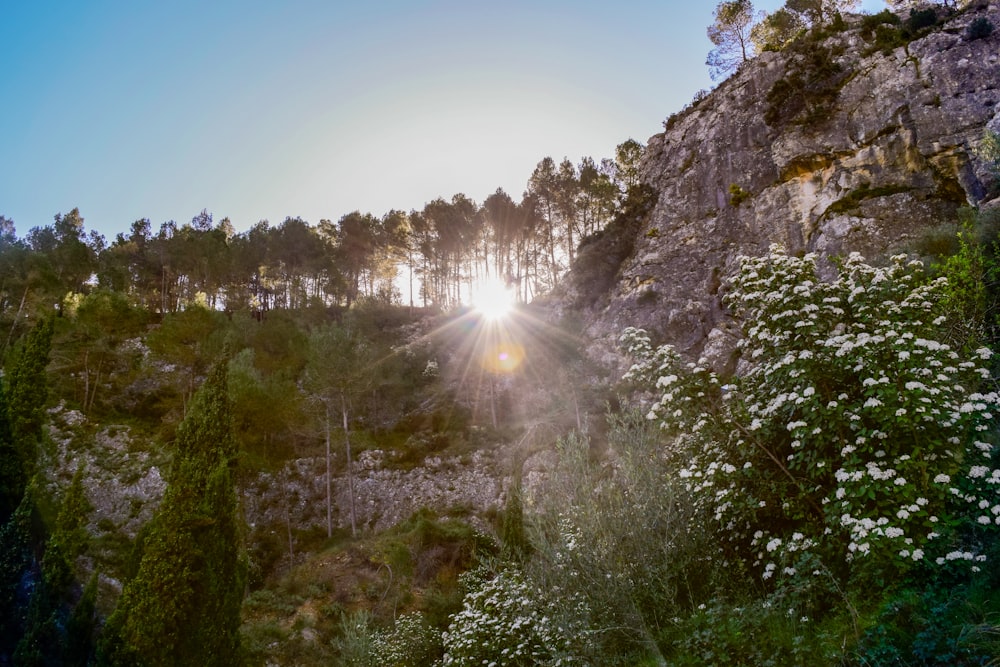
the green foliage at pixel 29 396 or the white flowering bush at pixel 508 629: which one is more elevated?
the green foliage at pixel 29 396

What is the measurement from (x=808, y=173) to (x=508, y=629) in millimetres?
26514

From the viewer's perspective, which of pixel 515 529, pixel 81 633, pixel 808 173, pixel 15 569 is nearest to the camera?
pixel 81 633

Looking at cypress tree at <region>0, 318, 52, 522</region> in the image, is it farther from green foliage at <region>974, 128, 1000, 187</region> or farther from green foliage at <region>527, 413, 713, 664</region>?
green foliage at <region>974, 128, 1000, 187</region>

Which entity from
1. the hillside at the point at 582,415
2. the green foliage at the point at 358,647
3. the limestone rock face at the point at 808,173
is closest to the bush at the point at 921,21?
the hillside at the point at 582,415

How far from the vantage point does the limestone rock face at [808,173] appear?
71.1 feet

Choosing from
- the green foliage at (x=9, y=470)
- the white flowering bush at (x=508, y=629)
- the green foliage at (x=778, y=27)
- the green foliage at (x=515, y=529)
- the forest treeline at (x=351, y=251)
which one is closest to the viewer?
the white flowering bush at (x=508, y=629)

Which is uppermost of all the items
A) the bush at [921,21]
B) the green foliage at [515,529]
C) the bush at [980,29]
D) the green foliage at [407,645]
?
the bush at [921,21]

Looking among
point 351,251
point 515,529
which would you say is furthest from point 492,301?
point 515,529

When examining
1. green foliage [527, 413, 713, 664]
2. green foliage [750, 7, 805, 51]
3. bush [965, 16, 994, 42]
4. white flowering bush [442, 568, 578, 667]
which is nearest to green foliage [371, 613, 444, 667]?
white flowering bush [442, 568, 578, 667]

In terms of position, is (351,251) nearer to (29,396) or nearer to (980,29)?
(29,396)

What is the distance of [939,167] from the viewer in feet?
71.2

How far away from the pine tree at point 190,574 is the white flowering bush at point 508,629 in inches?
221

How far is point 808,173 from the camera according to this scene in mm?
26031

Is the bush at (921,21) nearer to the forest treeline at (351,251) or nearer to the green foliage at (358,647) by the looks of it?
the forest treeline at (351,251)
